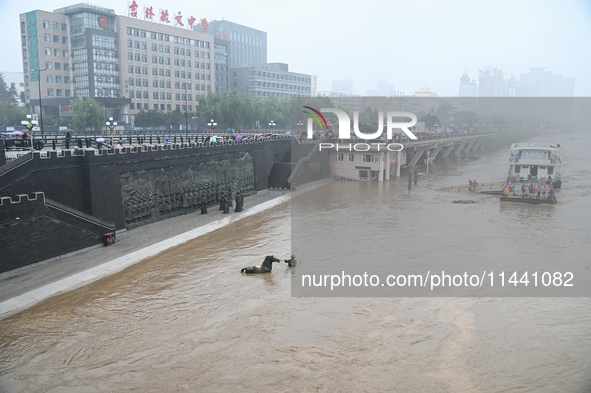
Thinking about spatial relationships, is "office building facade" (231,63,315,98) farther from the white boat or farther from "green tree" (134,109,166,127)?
the white boat

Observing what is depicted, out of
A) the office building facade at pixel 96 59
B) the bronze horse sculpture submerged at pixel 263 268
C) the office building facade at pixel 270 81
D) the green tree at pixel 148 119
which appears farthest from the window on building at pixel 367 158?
the office building facade at pixel 270 81

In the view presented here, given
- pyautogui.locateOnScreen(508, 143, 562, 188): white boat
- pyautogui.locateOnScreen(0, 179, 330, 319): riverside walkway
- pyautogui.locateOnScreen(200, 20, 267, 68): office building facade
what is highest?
pyautogui.locateOnScreen(200, 20, 267, 68): office building facade

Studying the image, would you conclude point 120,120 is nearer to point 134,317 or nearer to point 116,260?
point 116,260

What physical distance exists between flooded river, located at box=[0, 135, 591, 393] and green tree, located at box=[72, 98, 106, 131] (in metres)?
46.9

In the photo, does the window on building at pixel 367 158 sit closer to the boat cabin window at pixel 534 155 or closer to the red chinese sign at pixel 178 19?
the boat cabin window at pixel 534 155

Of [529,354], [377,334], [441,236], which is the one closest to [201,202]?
[441,236]

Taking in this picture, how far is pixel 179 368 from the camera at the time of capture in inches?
524

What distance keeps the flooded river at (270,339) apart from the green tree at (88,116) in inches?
1847

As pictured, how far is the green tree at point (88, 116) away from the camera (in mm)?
63250

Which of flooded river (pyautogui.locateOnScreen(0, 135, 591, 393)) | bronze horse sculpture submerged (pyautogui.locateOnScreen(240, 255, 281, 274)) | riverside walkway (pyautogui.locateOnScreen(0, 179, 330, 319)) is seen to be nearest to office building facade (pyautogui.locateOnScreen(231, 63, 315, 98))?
riverside walkway (pyautogui.locateOnScreen(0, 179, 330, 319))

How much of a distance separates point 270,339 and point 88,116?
5671 centimetres

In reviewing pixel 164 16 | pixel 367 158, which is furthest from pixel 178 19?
Result: pixel 367 158

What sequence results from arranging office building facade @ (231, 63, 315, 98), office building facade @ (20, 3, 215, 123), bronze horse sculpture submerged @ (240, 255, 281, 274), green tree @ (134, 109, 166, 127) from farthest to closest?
office building facade @ (231, 63, 315, 98)
office building facade @ (20, 3, 215, 123)
green tree @ (134, 109, 166, 127)
bronze horse sculpture submerged @ (240, 255, 281, 274)

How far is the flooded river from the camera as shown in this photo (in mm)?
12750
